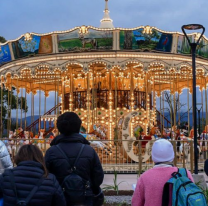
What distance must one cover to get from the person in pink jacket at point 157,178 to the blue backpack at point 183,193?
0.11m

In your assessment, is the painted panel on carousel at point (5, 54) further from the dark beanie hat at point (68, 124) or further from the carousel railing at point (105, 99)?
the dark beanie hat at point (68, 124)

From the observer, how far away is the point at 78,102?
19.2 m

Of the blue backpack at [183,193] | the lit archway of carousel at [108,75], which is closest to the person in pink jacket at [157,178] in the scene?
the blue backpack at [183,193]

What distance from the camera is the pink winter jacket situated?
334cm

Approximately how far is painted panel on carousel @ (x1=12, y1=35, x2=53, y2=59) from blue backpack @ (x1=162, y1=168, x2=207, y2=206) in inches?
531

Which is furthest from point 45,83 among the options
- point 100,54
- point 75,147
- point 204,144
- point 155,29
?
point 75,147

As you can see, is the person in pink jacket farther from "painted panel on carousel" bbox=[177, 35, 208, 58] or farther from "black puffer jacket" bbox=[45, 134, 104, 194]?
"painted panel on carousel" bbox=[177, 35, 208, 58]

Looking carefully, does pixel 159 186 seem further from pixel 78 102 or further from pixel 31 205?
pixel 78 102

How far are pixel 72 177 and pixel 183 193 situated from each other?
1.18 m

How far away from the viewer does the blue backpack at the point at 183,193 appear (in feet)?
9.85

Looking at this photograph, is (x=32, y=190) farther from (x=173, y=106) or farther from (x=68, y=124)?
(x=173, y=106)

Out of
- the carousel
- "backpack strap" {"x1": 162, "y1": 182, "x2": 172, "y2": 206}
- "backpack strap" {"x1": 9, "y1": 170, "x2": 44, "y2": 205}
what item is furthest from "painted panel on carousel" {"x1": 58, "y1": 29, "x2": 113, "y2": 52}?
"backpack strap" {"x1": 9, "y1": 170, "x2": 44, "y2": 205}

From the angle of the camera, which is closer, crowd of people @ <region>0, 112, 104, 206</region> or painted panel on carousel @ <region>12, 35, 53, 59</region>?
crowd of people @ <region>0, 112, 104, 206</region>

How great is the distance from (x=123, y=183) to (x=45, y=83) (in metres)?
14.4
